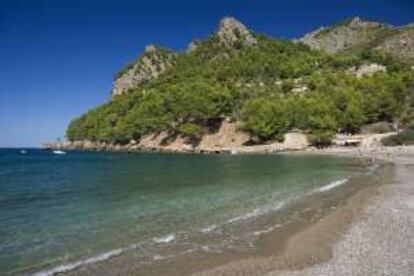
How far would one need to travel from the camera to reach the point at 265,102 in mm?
132000

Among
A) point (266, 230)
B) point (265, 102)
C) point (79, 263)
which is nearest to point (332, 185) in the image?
point (266, 230)

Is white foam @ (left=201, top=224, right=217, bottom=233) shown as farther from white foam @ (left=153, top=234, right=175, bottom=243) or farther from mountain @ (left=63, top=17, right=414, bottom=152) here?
mountain @ (left=63, top=17, right=414, bottom=152)

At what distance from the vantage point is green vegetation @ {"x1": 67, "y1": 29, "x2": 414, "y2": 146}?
405ft

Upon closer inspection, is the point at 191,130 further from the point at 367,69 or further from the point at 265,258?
the point at 265,258

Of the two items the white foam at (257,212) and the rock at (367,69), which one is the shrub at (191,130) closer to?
the rock at (367,69)

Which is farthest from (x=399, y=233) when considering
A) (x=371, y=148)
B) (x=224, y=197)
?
(x=371, y=148)

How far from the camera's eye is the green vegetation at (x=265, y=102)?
405ft

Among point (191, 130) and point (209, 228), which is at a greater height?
point (191, 130)

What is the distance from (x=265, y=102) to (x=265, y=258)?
118 m

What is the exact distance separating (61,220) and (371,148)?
8994 cm

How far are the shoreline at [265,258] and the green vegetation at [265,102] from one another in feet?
323

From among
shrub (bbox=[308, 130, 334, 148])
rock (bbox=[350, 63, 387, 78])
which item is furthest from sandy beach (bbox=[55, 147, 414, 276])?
rock (bbox=[350, 63, 387, 78])

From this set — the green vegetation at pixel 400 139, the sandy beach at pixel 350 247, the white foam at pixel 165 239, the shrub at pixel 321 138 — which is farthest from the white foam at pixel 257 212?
the shrub at pixel 321 138

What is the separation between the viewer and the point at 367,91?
446 feet
